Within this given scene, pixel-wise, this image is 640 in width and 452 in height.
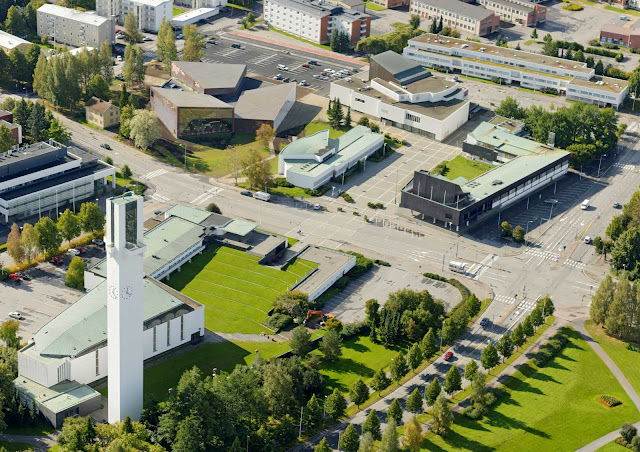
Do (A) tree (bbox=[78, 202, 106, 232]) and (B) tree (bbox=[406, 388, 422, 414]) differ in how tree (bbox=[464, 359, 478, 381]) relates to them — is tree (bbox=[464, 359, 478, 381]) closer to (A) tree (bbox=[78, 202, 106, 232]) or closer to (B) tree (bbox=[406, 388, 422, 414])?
(B) tree (bbox=[406, 388, 422, 414])

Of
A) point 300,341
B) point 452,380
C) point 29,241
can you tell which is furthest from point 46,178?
point 452,380

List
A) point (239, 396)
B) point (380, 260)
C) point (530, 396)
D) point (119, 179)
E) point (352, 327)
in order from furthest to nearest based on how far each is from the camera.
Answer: point (119, 179) → point (380, 260) → point (352, 327) → point (530, 396) → point (239, 396)

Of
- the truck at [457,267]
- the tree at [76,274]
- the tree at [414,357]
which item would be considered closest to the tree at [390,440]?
the tree at [414,357]

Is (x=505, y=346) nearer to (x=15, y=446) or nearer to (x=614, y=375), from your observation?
(x=614, y=375)

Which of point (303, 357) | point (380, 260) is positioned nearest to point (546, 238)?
point (380, 260)

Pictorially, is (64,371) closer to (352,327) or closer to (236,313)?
(236,313)

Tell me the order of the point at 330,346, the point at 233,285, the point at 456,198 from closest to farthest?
the point at 330,346 → the point at 233,285 → the point at 456,198

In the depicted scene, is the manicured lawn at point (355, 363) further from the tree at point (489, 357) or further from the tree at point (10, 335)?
the tree at point (10, 335)

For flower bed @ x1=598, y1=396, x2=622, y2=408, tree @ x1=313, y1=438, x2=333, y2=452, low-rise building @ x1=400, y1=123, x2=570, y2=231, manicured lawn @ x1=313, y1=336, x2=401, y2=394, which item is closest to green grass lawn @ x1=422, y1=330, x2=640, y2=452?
flower bed @ x1=598, y1=396, x2=622, y2=408
